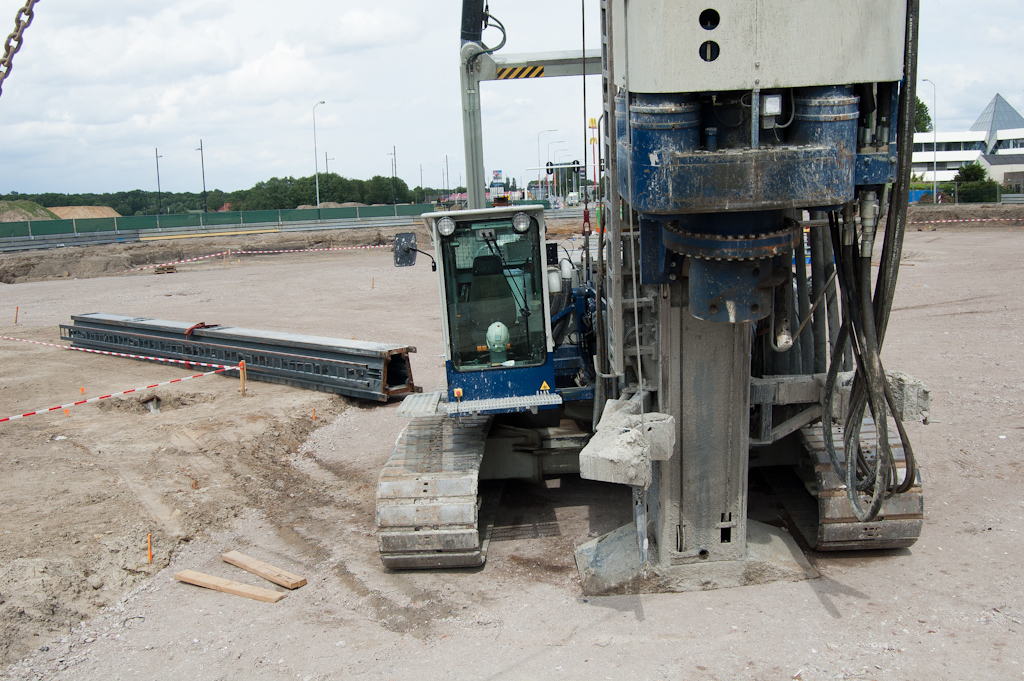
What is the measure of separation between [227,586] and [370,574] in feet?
3.55

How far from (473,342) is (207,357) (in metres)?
8.19

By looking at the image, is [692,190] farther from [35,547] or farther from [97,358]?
[97,358]

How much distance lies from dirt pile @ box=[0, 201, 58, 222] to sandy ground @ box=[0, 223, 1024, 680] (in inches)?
1838

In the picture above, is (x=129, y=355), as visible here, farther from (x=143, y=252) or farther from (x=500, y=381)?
(x=143, y=252)

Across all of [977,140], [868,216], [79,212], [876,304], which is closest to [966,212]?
[876,304]

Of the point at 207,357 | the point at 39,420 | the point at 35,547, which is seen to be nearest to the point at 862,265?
the point at 35,547

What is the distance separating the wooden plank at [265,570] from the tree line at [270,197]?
68506 mm

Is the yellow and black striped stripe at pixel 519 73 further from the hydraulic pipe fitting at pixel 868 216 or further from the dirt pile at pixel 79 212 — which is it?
the dirt pile at pixel 79 212

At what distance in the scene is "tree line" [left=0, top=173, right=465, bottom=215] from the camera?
248ft

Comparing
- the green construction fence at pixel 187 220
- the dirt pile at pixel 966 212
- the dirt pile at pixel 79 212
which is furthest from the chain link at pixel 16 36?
the dirt pile at pixel 79 212

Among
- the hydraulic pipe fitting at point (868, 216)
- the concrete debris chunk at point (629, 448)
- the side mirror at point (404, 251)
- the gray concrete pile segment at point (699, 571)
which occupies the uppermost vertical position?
the hydraulic pipe fitting at point (868, 216)

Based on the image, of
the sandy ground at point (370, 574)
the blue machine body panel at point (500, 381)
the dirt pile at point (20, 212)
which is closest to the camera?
the sandy ground at point (370, 574)

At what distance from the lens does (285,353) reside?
1267 centimetres

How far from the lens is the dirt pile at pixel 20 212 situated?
52406 mm
